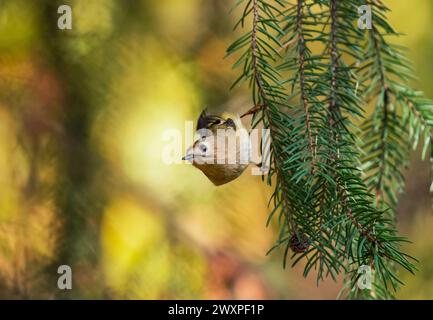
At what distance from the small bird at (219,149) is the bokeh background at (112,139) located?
39 cm

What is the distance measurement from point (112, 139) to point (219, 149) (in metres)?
0.49

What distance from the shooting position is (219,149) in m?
0.38

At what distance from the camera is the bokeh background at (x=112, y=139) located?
0.81 m

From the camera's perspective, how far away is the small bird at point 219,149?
1.21ft

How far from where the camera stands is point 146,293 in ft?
2.81

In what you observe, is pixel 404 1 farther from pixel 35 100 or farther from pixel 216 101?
pixel 35 100

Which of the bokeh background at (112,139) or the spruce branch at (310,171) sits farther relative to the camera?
the bokeh background at (112,139)

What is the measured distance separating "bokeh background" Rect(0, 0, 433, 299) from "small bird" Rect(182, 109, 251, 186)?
0.39 metres

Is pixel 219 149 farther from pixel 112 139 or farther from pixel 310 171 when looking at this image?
pixel 112 139

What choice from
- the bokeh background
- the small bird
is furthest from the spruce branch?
the bokeh background

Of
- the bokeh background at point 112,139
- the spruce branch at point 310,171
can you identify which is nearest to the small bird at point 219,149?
the spruce branch at point 310,171

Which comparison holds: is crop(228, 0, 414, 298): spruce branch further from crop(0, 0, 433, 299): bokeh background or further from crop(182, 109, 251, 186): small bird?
crop(0, 0, 433, 299): bokeh background

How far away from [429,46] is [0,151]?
70 centimetres

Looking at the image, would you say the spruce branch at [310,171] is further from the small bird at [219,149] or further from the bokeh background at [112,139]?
the bokeh background at [112,139]
